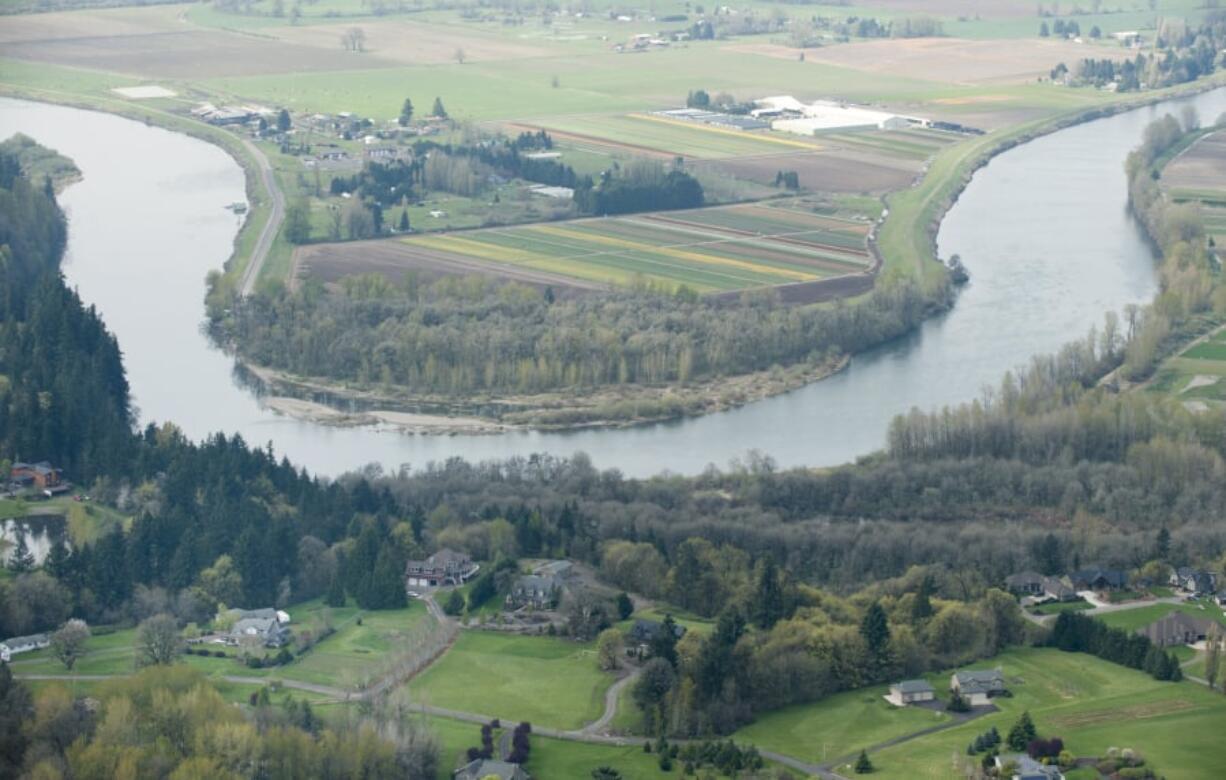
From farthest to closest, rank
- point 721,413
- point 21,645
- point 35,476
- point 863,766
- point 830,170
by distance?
point 830,170 < point 721,413 < point 35,476 < point 21,645 < point 863,766

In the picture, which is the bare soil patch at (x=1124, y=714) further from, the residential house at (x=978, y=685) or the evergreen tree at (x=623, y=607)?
the evergreen tree at (x=623, y=607)

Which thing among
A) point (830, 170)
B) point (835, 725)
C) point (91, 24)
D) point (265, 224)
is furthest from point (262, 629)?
point (91, 24)

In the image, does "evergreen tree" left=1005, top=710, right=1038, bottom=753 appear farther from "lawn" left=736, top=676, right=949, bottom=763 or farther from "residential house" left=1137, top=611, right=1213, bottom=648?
"residential house" left=1137, top=611, right=1213, bottom=648

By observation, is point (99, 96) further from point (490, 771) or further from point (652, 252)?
point (490, 771)

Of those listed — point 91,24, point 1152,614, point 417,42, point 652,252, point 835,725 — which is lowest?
point 835,725

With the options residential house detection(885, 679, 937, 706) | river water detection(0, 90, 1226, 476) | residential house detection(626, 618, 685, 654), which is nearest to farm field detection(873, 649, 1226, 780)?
residential house detection(885, 679, 937, 706)

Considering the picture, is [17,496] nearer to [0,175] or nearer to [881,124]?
[0,175]
